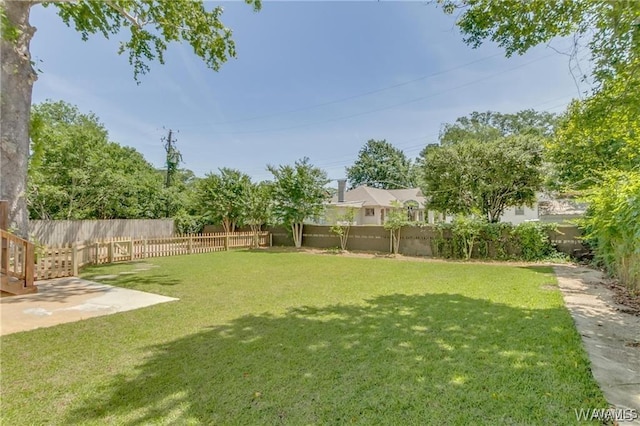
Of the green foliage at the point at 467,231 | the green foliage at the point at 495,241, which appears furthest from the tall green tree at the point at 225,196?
the green foliage at the point at 467,231

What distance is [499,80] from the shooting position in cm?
1367

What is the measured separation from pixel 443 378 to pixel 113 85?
17.9 meters

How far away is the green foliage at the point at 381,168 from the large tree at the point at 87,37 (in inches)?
1463

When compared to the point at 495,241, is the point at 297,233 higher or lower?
higher

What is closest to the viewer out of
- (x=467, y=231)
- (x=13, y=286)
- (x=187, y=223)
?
(x=13, y=286)

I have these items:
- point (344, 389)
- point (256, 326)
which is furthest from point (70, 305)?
point (344, 389)

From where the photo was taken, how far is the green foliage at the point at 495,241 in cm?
1080

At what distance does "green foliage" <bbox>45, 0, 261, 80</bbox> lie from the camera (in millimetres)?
8086

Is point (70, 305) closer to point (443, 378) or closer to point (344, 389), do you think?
point (344, 389)

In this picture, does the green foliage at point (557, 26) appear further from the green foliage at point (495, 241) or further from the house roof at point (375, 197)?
the house roof at point (375, 197)

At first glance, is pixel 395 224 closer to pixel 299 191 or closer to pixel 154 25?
pixel 299 191

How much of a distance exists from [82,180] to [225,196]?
6.88m

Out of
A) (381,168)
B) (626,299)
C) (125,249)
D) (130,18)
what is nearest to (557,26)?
(626,299)

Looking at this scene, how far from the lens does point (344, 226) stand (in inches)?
590
